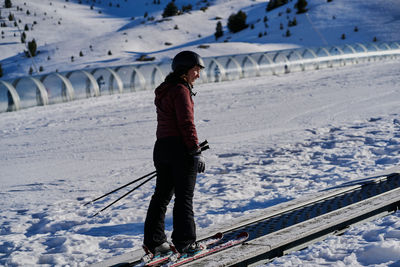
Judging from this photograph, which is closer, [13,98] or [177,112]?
[177,112]

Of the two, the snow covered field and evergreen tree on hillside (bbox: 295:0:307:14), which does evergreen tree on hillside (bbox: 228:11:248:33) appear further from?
the snow covered field

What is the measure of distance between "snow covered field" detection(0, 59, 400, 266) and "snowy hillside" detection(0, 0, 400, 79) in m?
19.4

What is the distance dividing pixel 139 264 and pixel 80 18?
64607mm

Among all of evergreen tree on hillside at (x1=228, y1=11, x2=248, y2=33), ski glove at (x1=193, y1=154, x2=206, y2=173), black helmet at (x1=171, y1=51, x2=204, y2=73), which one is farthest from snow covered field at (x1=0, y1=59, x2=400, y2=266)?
evergreen tree on hillside at (x1=228, y1=11, x2=248, y2=33)

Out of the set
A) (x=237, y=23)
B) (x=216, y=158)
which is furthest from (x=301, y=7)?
(x=216, y=158)

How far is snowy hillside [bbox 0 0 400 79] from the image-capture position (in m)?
38.6

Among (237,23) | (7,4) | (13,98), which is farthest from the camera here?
(7,4)

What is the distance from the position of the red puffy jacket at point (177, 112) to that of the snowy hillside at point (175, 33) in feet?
97.9

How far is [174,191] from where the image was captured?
391 centimetres

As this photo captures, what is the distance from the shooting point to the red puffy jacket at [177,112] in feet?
11.8

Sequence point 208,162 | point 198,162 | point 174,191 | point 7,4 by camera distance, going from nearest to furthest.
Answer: point 198,162, point 174,191, point 208,162, point 7,4

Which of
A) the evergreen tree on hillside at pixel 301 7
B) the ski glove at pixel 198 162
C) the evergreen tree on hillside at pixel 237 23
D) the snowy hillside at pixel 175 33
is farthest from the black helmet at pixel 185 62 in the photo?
the evergreen tree on hillside at pixel 301 7

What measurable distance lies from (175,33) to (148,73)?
28.6 meters

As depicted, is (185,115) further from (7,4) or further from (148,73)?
(7,4)
